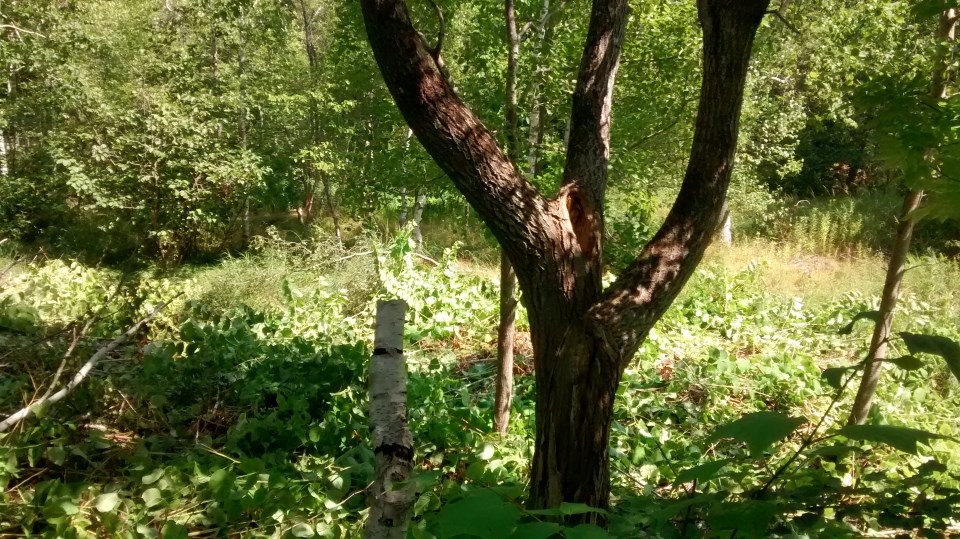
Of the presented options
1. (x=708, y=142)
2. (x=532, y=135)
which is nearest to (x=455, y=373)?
(x=532, y=135)

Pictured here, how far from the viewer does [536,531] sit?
3.17 feet

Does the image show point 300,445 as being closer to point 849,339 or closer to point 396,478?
point 396,478

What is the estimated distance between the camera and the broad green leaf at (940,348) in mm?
966

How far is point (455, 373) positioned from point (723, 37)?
3.79m

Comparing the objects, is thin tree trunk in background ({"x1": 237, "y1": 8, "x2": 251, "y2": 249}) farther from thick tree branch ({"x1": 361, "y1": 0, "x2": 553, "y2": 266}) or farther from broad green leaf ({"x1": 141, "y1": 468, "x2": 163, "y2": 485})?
thick tree branch ({"x1": 361, "y1": 0, "x2": 553, "y2": 266})

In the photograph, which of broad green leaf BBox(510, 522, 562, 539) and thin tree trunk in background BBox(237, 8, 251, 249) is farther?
thin tree trunk in background BBox(237, 8, 251, 249)

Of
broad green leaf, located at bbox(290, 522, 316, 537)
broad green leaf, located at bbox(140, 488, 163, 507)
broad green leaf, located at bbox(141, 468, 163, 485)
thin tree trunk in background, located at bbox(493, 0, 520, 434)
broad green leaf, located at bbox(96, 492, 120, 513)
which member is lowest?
broad green leaf, located at bbox(290, 522, 316, 537)

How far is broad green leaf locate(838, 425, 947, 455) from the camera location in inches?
35.2

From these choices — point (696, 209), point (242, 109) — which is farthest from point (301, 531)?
point (242, 109)

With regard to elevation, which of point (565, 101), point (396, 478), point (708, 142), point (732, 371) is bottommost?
point (732, 371)

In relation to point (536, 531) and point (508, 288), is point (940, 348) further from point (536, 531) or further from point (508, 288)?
point (508, 288)

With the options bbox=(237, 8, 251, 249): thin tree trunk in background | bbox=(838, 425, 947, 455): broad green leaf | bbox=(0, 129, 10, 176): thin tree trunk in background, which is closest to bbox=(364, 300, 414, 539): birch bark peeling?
bbox=(838, 425, 947, 455): broad green leaf

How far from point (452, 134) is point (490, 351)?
3.88m

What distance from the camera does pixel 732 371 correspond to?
5.25m
